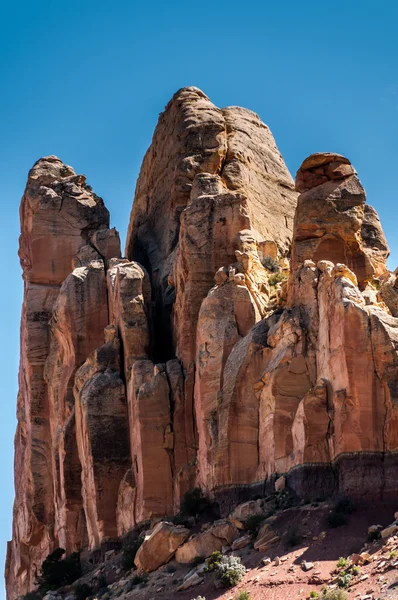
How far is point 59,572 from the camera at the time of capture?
265 ft

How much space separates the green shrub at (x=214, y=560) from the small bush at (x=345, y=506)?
5.12 m

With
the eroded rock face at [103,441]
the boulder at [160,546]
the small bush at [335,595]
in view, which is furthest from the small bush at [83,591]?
the small bush at [335,595]

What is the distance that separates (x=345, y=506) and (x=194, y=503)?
34.6ft

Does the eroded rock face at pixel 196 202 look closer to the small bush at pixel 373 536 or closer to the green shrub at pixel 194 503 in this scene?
the green shrub at pixel 194 503

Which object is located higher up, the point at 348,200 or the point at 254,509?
the point at 348,200

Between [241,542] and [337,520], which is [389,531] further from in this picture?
[241,542]

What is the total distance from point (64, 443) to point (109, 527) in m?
7.74

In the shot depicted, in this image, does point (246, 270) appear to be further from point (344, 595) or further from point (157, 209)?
point (344, 595)

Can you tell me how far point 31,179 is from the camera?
98.1 metres

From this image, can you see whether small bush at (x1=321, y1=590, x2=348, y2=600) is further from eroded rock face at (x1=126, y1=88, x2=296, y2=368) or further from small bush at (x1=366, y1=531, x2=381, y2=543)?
eroded rock face at (x1=126, y1=88, x2=296, y2=368)

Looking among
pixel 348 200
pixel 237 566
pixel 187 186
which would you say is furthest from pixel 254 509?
pixel 187 186

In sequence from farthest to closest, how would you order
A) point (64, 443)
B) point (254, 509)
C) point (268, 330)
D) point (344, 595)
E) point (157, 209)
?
point (157, 209) → point (64, 443) → point (268, 330) → point (254, 509) → point (344, 595)

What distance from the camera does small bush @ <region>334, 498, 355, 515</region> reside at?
64.9 metres

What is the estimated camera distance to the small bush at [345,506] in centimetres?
6488
